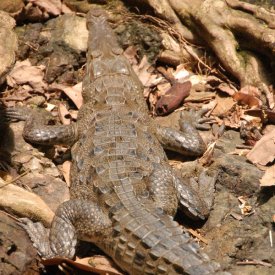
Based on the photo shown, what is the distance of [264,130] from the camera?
17.3ft

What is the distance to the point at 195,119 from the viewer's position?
17.9 feet

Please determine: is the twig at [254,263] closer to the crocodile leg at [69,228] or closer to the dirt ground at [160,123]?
the dirt ground at [160,123]

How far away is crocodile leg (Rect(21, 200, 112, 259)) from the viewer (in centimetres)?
419

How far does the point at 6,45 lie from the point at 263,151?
7.62ft

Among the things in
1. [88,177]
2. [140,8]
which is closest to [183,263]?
[88,177]

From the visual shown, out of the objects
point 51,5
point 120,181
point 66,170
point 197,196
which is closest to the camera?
point 120,181

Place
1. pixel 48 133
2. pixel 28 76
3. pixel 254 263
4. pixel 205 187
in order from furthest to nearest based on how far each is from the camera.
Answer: pixel 28 76 < pixel 48 133 < pixel 205 187 < pixel 254 263

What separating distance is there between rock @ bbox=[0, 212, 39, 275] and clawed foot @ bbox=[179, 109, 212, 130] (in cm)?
198

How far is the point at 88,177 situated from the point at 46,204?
1.36 ft

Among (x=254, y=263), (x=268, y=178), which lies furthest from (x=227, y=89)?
(x=254, y=263)

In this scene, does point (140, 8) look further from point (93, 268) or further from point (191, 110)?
point (93, 268)

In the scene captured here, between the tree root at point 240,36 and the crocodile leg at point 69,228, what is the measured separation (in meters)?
2.26

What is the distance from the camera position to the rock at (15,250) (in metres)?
3.75

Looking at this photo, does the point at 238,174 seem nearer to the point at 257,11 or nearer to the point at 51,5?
the point at 257,11
